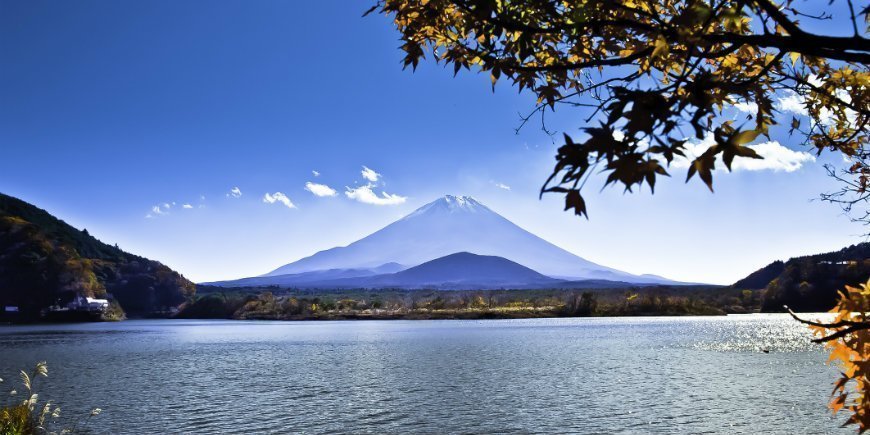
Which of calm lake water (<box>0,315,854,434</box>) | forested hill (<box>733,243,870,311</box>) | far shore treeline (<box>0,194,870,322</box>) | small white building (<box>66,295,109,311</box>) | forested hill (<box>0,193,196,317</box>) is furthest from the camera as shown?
small white building (<box>66,295,109,311</box>)

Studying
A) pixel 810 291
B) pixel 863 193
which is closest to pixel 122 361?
pixel 863 193

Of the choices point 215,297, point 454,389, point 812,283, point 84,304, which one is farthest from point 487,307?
point 454,389

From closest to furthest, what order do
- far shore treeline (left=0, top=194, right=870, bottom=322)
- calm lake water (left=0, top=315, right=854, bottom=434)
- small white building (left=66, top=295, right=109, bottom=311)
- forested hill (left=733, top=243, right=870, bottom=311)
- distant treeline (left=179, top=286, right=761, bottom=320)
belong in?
calm lake water (left=0, top=315, right=854, bottom=434) → forested hill (left=733, top=243, right=870, bottom=311) → far shore treeline (left=0, top=194, right=870, bottom=322) → distant treeline (left=179, top=286, right=761, bottom=320) → small white building (left=66, top=295, right=109, bottom=311)

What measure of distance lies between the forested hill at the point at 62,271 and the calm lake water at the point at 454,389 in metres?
93.6

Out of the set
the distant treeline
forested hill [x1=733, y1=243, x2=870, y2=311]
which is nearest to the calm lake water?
forested hill [x1=733, y1=243, x2=870, y2=311]

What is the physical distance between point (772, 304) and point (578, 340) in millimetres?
98363

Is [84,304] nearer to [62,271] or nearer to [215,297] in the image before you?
[62,271]

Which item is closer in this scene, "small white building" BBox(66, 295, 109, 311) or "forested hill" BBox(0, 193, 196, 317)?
"forested hill" BBox(0, 193, 196, 317)

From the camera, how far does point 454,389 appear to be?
105ft

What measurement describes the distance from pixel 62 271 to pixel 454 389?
136 metres

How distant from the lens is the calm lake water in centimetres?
2322

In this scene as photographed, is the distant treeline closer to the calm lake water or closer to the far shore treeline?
the far shore treeline

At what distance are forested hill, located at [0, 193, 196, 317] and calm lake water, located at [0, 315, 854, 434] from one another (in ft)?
307

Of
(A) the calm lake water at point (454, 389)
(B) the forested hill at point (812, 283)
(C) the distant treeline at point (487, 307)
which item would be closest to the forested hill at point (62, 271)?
(C) the distant treeline at point (487, 307)
